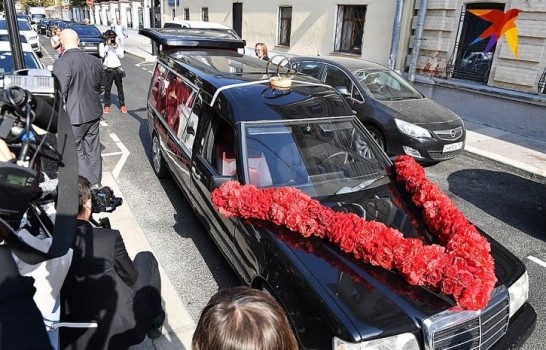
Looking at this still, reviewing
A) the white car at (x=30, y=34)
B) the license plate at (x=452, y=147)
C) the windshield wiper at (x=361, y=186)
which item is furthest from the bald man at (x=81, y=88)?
the white car at (x=30, y=34)

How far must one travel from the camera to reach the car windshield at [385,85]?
7.10 m

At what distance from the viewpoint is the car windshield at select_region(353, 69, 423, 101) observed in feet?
23.3

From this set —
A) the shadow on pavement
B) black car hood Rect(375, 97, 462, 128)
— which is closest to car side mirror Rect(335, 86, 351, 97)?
black car hood Rect(375, 97, 462, 128)

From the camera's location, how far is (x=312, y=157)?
3.33 metres

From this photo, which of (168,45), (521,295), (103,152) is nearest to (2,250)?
(521,295)

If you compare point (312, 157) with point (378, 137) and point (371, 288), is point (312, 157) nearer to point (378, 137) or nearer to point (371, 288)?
point (371, 288)

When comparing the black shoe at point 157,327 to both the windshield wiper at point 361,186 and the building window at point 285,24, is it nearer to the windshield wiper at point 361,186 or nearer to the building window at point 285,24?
the windshield wiper at point 361,186

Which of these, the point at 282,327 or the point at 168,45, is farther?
the point at 168,45

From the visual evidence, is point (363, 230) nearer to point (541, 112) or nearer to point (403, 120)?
point (403, 120)

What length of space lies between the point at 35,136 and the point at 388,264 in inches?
75.6

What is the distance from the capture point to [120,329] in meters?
2.14

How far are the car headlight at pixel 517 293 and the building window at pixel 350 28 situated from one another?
1208 cm

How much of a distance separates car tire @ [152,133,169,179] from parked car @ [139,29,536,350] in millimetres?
494

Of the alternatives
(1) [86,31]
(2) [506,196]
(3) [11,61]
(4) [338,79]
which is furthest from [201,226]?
(1) [86,31]
